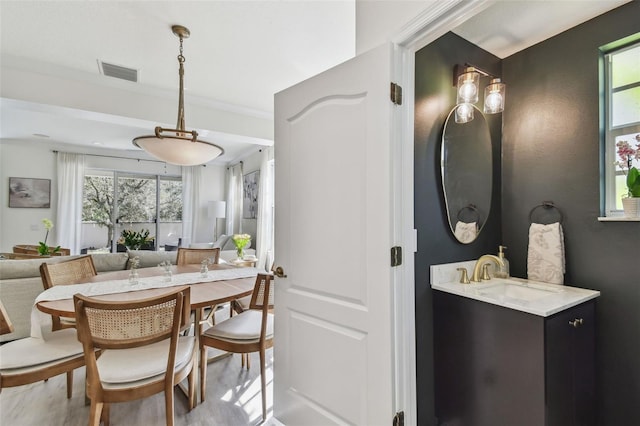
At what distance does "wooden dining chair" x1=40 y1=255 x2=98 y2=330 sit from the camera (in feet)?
7.10

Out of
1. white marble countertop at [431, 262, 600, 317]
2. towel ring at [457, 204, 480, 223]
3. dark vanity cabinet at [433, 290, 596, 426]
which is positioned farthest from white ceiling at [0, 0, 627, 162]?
dark vanity cabinet at [433, 290, 596, 426]

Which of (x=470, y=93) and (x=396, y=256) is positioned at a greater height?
(x=470, y=93)

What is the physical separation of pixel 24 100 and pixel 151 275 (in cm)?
203

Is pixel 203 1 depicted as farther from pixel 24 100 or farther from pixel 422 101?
pixel 24 100

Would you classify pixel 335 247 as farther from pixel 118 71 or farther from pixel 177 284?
pixel 118 71

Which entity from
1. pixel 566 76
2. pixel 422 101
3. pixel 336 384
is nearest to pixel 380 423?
pixel 336 384

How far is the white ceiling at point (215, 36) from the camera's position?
182 centimetres

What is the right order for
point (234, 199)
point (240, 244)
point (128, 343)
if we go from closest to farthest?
point (128, 343) → point (240, 244) → point (234, 199)

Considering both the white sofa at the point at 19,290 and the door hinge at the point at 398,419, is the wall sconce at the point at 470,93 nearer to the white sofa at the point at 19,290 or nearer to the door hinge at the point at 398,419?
the door hinge at the point at 398,419

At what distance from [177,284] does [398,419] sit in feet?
6.24

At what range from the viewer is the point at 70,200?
591cm

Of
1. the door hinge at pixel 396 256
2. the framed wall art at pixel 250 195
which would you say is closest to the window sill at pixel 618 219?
the door hinge at pixel 396 256

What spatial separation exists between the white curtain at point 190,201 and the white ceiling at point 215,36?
12.3 ft

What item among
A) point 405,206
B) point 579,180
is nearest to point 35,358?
point 405,206
